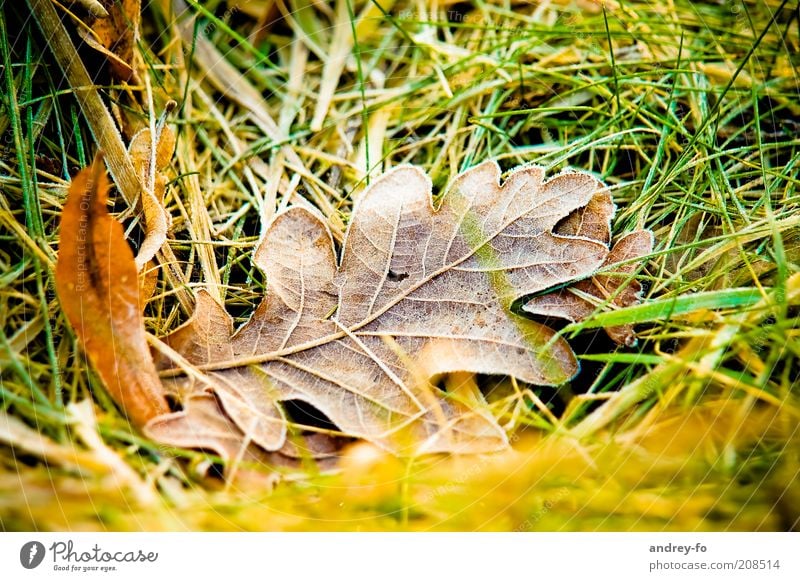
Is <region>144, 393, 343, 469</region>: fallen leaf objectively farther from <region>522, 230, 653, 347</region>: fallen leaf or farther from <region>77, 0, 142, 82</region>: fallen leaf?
<region>77, 0, 142, 82</region>: fallen leaf

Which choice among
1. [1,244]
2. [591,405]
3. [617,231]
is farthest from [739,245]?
[1,244]

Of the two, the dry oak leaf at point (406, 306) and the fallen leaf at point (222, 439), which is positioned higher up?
the dry oak leaf at point (406, 306)

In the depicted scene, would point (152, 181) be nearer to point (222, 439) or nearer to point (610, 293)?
point (222, 439)
